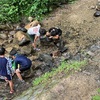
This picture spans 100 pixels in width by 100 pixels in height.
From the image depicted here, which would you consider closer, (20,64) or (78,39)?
(20,64)

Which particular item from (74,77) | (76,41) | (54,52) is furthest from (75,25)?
(74,77)

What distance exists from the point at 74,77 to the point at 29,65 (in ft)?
6.52

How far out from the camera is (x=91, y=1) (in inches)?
526

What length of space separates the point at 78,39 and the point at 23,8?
341 centimetres

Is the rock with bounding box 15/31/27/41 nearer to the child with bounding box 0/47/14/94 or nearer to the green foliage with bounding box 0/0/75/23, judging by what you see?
the green foliage with bounding box 0/0/75/23

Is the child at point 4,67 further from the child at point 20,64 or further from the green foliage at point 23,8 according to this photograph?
the green foliage at point 23,8

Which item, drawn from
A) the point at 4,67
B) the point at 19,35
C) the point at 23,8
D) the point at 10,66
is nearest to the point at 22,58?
the point at 10,66

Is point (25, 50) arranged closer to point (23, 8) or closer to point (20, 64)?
point (20, 64)

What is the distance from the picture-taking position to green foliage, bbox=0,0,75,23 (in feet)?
42.8

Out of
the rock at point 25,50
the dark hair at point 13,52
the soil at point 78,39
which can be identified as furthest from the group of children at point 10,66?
the dark hair at point 13,52

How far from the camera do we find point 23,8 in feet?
44.1

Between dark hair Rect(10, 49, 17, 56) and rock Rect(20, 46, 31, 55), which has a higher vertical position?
rock Rect(20, 46, 31, 55)

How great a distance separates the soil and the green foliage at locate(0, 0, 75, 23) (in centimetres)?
36

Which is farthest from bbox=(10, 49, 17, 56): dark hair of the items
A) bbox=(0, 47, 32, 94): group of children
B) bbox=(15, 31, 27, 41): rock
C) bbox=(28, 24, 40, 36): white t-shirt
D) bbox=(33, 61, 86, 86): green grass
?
bbox=(33, 61, 86, 86): green grass
